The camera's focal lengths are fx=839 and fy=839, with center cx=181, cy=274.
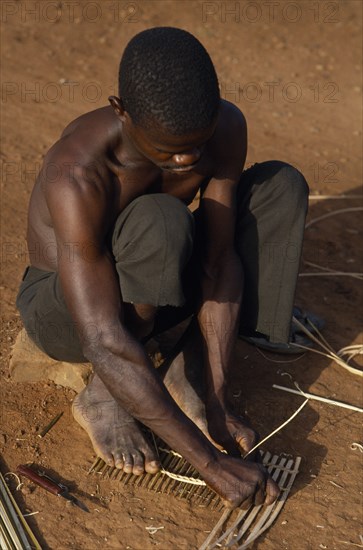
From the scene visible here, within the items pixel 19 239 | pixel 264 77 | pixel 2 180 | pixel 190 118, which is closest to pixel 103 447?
pixel 190 118

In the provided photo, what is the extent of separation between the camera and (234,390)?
320 cm

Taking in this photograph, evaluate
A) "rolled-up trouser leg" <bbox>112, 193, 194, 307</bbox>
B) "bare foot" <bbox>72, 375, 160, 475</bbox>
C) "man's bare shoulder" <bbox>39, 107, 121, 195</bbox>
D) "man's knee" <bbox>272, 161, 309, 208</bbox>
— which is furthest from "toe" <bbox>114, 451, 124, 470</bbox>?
"man's knee" <bbox>272, 161, 309, 208</bbox>

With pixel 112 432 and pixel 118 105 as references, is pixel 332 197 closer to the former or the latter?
pixel 112 432

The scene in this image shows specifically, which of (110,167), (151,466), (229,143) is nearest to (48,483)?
(151,466)

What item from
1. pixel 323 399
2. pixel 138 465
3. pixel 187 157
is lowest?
pixel 323 399

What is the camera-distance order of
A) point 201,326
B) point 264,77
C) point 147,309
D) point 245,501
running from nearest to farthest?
point 245,501, point 147,309, point 201,326, point 264,77

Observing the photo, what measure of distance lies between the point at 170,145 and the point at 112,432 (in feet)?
3.41

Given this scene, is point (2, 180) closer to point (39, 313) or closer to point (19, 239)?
point (19, 239)

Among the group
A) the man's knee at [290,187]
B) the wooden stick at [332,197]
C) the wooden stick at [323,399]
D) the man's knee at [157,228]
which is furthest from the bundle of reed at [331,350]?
the wooden stick at [332,197]

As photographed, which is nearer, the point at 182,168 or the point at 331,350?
the point at 182,168

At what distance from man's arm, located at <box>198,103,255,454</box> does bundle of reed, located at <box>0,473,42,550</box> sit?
0.68 m

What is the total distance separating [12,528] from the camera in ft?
8.13

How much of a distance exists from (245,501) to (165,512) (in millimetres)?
278

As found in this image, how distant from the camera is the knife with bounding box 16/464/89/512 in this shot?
8.63 feet
